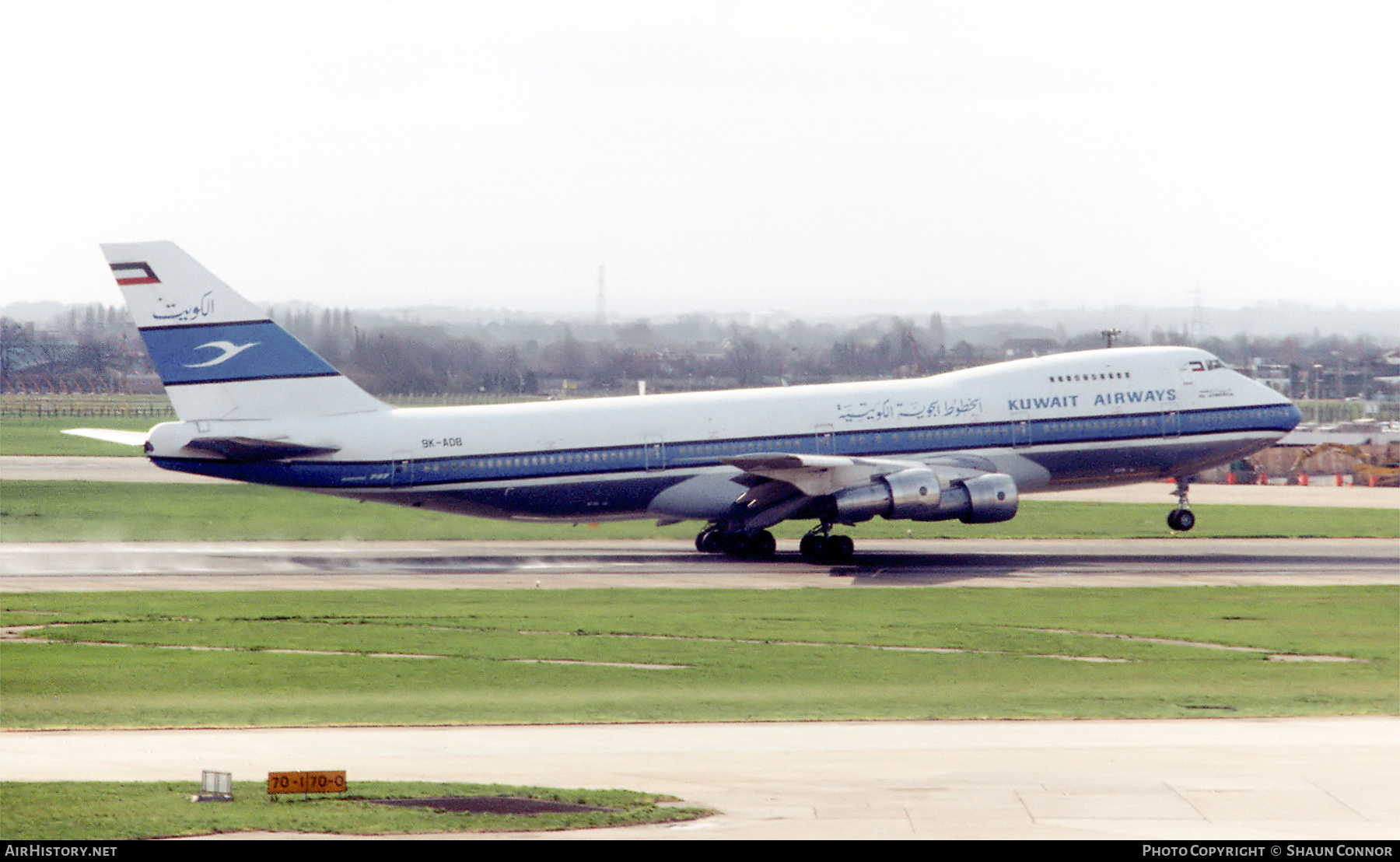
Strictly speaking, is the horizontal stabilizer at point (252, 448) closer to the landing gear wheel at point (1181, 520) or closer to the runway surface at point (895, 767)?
the runway surface at point (895, 767)

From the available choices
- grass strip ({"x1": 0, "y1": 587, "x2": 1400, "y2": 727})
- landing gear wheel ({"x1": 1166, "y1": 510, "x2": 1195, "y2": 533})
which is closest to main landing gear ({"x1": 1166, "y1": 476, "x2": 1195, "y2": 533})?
landing gear wheel ({"x1": 1166, "y1": 510, "x2": 1195, "y2": 533})

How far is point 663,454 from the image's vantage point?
5059cm

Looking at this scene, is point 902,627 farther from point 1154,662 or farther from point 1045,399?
point 1045,399

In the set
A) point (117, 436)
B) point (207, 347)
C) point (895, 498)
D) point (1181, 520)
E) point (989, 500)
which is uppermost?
point (207, 347)

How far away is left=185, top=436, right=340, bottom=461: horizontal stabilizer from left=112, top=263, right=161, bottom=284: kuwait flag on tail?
5.37 meters

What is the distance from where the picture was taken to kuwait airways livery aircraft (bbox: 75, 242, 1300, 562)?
49281 mm

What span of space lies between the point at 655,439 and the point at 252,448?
12.5 m

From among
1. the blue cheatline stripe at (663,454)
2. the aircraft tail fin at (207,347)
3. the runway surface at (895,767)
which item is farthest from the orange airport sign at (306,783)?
the aircraft tail fin at (207,347)

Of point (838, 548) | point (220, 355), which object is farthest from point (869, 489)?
point (220, 355)

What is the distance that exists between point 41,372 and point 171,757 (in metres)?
87.5

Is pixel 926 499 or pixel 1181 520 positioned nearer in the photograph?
pixel 926 499

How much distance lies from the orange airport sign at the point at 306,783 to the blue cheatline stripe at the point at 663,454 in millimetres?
30320

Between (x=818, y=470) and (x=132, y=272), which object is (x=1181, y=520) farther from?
(x=132, y=272)

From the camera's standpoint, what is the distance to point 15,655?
32.2 m
